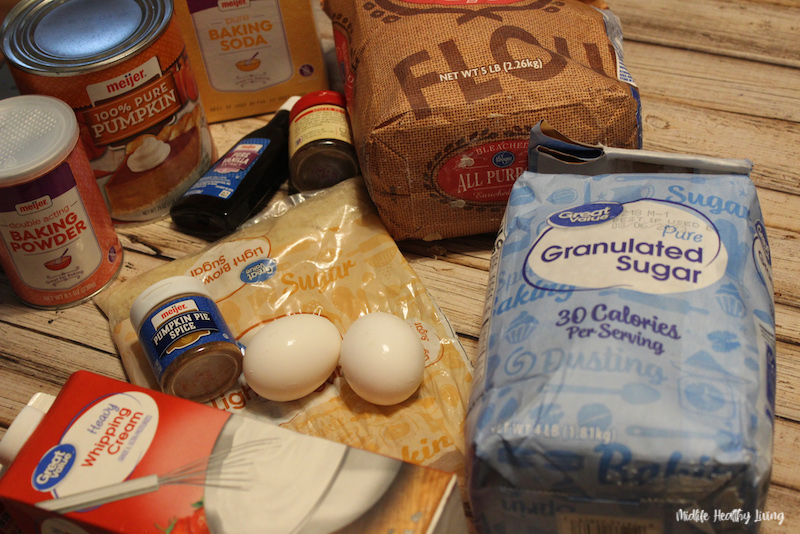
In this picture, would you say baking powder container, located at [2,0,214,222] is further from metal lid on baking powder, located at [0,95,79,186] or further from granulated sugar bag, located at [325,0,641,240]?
granulated sugar bag, located at [325,0,641,240]

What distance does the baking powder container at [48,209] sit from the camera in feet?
3.10

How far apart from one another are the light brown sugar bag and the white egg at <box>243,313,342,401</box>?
0.05 metres

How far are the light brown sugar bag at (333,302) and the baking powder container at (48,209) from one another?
7 cm

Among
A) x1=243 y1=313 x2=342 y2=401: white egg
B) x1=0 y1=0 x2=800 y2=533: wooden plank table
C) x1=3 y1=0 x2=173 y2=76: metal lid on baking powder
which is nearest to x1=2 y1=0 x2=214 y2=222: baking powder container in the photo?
x1=3 y1=0 x2=173 y2=76: metal lid on baking powder

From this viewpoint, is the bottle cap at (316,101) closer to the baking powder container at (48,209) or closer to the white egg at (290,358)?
the baking powder container at (48,209)

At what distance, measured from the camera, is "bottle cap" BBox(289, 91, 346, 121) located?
49.1 inches

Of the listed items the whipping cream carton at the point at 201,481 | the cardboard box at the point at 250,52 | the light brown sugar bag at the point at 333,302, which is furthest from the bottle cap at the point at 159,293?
the cardboard box at the point at 250,52

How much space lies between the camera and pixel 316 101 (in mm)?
1248

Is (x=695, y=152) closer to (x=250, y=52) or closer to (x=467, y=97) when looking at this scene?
(x=467, y=97)

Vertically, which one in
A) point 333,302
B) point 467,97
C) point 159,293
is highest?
point 467,97

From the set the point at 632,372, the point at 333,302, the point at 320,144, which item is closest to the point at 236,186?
the point at 320,144

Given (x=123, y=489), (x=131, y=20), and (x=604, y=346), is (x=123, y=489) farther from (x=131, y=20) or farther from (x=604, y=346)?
(x=131, y=20)

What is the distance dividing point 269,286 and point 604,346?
1.85 feet

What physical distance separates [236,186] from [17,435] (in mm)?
582
